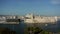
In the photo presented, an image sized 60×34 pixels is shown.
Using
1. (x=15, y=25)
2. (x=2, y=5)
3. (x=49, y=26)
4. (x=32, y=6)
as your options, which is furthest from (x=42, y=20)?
(x=2, y=5)

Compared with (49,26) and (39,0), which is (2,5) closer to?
(39,0)

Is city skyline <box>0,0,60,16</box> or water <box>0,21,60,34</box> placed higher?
city skyline <box>0,0,60,16</box>

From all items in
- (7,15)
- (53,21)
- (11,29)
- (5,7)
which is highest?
(5,7)

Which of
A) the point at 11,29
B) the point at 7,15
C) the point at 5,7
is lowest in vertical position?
the point at 11,29

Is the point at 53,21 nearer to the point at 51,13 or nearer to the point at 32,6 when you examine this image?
the point at 51,13

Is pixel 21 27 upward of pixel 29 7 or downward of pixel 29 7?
downward

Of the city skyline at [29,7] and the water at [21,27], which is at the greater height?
the city skyline at [29,7]

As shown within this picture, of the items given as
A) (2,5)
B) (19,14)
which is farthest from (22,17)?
(2,5)

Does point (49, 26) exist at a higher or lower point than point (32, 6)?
lower

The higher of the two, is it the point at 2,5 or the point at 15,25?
the point at 2,5
